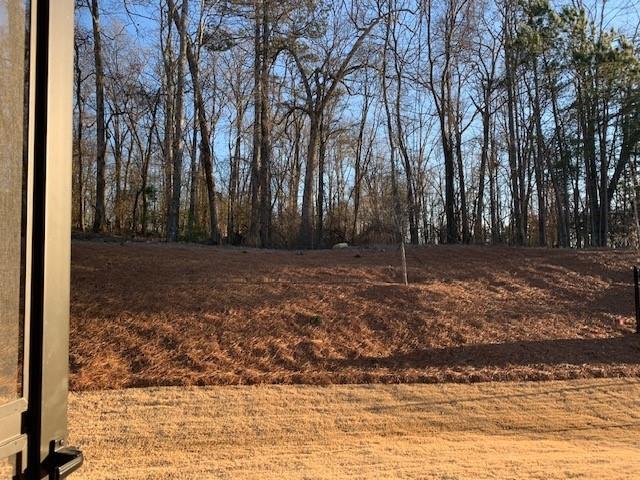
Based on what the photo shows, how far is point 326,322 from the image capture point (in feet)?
35.3

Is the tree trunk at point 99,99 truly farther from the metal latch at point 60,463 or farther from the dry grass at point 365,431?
the metal latch at point 60,463

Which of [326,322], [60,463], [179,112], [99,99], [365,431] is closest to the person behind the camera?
[60,463]

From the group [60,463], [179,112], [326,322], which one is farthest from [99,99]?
[60,463]

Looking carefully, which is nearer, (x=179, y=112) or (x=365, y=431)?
(x=365, y=431)

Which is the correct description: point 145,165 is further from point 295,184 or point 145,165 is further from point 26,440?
point 26,440

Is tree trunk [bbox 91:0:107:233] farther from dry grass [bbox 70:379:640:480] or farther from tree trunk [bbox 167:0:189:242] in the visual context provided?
dry grass [bbox 70:379:640:480]

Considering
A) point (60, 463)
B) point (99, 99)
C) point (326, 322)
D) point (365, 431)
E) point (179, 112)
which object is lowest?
point (365, 431)

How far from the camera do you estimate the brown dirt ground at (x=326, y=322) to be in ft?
29.0

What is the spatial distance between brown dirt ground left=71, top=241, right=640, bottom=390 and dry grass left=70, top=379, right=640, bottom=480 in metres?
0.59

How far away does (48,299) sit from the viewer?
1419 mm

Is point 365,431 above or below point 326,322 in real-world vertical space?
below

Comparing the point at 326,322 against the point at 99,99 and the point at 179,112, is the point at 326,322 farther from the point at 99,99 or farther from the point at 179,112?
the point at 99,99

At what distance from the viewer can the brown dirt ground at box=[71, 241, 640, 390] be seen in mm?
8852

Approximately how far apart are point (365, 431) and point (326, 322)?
3930 mm
